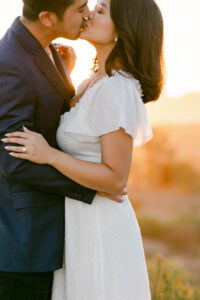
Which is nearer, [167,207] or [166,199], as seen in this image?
[167,207]

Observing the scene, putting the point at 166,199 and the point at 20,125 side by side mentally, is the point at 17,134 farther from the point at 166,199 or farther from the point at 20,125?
the point at 166,199

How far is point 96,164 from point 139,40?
2.25 ft

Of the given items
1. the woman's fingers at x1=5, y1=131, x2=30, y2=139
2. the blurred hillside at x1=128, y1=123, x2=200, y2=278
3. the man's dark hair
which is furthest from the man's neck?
the blurred hillside at x1=128, y1=123, x2=200, y2=278

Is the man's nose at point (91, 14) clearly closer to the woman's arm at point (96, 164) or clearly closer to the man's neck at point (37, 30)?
the man's neck at point (37, 30)

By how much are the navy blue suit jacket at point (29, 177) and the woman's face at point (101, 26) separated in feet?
1.11

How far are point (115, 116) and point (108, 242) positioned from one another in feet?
2.12

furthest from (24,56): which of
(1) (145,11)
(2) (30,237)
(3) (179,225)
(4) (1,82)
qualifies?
(3) (179,225)

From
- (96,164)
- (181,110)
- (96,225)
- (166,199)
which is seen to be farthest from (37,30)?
(181,110)

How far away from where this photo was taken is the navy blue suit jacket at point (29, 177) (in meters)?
2.40

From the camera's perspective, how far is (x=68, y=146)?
8.55ft

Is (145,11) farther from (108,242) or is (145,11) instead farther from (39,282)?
(39,282)

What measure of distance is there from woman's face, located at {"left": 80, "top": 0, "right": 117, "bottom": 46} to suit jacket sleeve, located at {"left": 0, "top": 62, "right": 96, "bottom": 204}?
556mm

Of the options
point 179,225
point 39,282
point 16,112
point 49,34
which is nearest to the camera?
point 16,112

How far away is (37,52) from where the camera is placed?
2.56 metres
